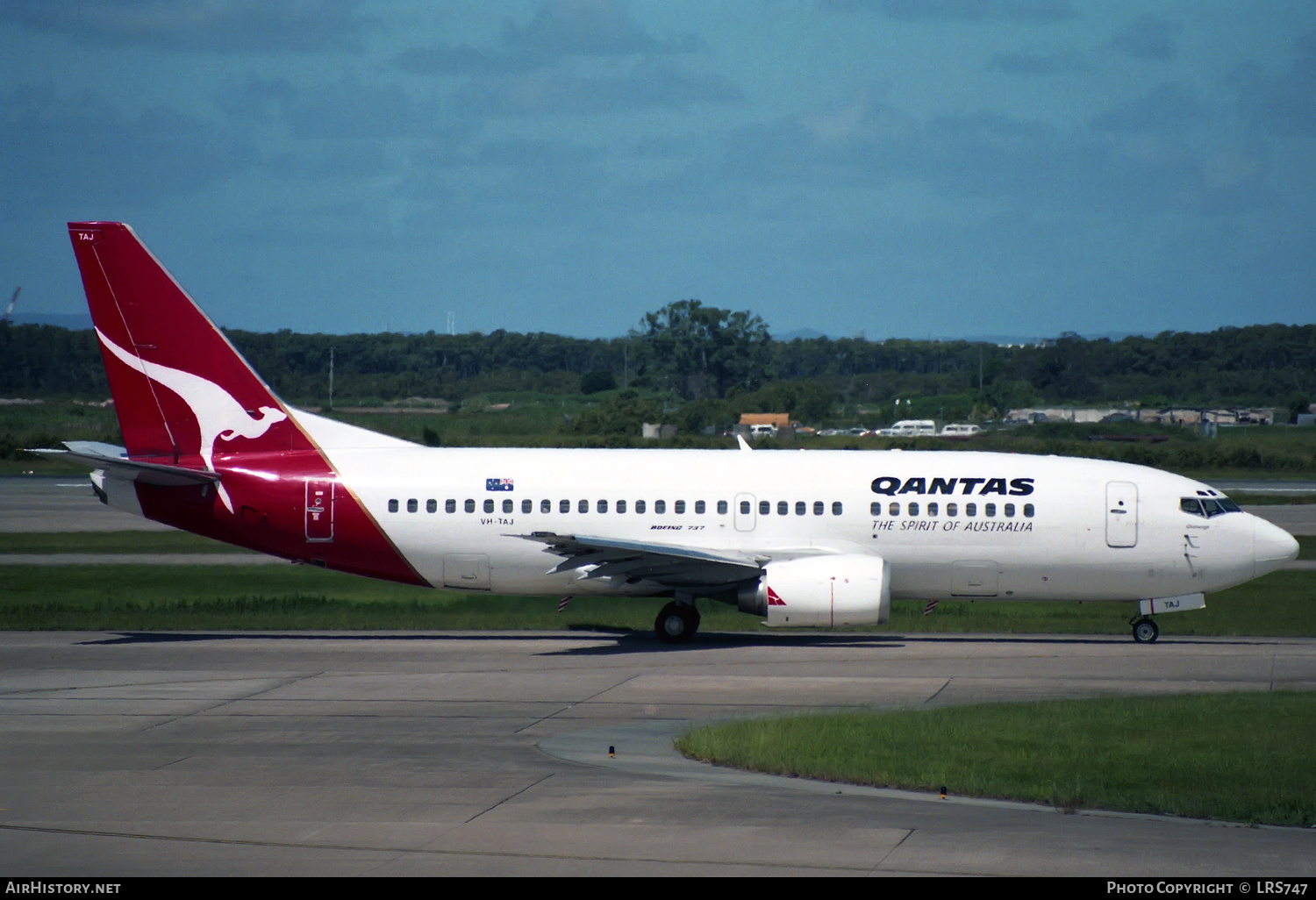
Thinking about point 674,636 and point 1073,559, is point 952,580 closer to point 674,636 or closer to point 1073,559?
point 1073,559

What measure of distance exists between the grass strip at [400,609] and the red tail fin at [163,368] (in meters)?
3.97

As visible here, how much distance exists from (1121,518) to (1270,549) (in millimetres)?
2743

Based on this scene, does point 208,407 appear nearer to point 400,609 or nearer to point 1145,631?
point 400,609

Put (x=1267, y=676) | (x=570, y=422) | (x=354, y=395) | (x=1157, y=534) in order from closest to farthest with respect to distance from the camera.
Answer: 1. (x=1267, y=676)
2. (x=1157, y=534)
3. (x=570, y=422)
4. (x=354, y=395)

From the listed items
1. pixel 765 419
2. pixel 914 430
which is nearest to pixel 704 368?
pixel 765 419

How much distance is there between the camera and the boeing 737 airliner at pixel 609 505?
89.0 ft

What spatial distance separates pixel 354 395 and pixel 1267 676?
3704 inches

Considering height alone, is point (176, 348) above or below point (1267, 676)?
above

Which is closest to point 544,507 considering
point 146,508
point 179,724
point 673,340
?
point 146,508

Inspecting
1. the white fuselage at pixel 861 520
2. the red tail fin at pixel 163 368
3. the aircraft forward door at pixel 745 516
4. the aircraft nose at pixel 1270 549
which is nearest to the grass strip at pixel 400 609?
the white fuselage at pixel 861 520

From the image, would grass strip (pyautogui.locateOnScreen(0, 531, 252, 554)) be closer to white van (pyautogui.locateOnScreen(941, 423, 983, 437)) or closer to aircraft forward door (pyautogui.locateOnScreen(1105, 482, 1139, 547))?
aircraft forward door (pyautogui.locateOnScreen(1105, 482, 1139, 547))

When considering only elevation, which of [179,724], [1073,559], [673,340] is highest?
[673,340]

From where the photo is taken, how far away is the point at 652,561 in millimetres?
26578
